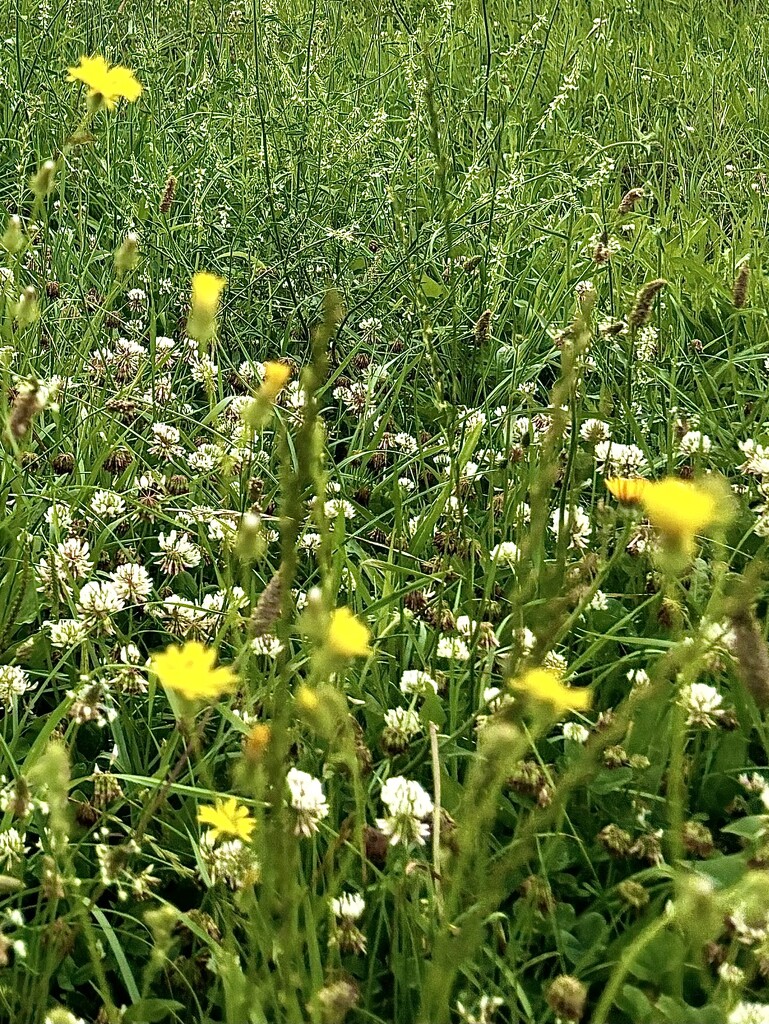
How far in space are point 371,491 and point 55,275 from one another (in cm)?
96

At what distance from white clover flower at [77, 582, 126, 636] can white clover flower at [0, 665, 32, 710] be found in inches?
4.2

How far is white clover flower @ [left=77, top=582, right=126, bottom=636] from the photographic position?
4.55 ft

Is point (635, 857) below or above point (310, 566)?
below

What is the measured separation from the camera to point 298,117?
2.78 metres

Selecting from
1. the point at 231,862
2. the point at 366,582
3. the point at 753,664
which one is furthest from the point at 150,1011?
the point at 366,582

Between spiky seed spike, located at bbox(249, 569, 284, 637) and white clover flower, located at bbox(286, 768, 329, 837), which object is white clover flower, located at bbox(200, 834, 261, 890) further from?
spiky seed spike, located at bbox(249, 569, 284, 637)

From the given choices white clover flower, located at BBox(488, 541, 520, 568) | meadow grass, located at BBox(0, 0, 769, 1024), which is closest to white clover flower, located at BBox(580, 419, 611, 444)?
meadow grass, located at BBox(0, 0, 769, 1024)

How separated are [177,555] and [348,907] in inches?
Answer: 27.2

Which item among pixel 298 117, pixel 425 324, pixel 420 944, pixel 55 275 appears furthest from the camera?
pixel 298 117

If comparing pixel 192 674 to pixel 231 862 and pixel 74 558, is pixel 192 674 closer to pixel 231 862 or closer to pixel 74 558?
pixel 231 862

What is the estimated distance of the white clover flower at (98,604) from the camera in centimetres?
139

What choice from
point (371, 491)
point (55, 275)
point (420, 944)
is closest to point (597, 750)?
point (420, 944)

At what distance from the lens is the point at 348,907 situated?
1.03 m

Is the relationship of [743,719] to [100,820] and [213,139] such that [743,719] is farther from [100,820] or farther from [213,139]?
[213,139]
